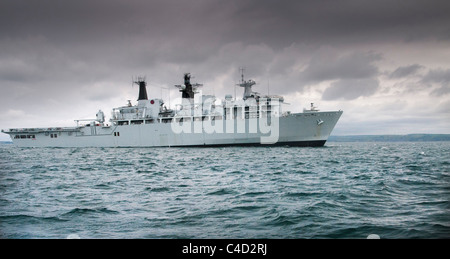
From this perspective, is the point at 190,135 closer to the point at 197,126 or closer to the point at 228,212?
the point at 197,126

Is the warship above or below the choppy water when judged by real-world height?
above

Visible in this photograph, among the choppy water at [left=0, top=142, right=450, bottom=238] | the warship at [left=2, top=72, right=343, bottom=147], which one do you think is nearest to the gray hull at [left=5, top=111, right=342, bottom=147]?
the warship at [left=2, top=72, right=343, bottom=147]

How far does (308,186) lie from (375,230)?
5.71 metres

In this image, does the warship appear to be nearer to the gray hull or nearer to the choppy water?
the gray hull

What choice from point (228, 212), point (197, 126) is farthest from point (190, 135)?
point (228, 212)

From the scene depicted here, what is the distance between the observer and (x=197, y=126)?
4741cm

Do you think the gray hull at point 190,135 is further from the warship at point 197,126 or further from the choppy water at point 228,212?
the choppy water at point 228,212

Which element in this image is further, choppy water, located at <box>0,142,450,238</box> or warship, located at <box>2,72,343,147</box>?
warship, located at <box>2,72,343,147</box>

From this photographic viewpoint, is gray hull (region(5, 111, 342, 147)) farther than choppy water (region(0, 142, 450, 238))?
Yes

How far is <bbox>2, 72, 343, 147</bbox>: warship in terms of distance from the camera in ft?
141

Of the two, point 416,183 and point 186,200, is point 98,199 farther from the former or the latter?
point 416,183

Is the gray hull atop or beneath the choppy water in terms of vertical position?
atop
